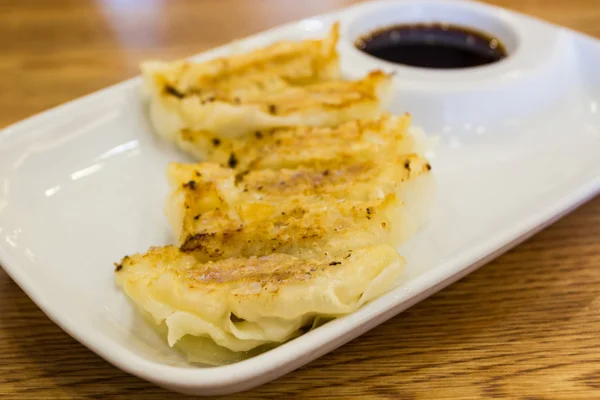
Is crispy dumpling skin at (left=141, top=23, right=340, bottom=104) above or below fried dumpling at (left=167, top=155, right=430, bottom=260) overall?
above

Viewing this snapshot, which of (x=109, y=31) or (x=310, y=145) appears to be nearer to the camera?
(x=310, y=145)

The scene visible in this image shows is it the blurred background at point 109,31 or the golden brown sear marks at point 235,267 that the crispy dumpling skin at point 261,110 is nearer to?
the golden brown sear marks at point 235,267

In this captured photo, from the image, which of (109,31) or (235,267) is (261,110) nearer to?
(235,267)

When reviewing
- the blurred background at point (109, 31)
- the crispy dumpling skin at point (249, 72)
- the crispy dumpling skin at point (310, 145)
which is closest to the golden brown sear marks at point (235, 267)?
the crispy dumpling skin at point (310, 145)

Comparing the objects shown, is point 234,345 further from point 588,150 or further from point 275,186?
point 588,150

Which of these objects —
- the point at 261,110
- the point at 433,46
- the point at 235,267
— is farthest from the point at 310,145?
the point at 433,46

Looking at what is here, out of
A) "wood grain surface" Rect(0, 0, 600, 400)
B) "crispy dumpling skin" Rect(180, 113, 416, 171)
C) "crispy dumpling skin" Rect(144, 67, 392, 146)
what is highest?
"crispy dumpling skin" Rect(144, 67, 392, 146)

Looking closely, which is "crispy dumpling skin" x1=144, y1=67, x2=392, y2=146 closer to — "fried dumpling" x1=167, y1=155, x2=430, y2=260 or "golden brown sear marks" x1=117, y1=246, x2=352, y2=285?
"fried dumpling" x1=167, y1=155, x2=430, y2=260

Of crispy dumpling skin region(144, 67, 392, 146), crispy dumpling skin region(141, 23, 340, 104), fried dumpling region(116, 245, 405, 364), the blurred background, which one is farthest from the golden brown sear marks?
the blurred background
